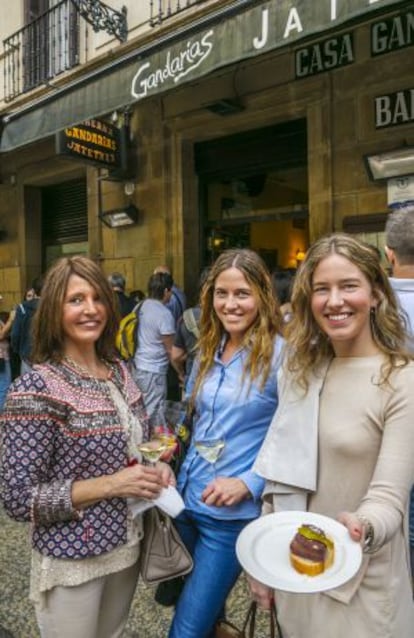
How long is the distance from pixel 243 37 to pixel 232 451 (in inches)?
131

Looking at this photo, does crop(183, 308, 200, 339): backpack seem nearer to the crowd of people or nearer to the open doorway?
the open doorway

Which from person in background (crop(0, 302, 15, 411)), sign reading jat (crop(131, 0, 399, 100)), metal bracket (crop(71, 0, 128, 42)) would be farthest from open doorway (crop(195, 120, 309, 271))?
person in background (crop(0, 302, 15, 411))

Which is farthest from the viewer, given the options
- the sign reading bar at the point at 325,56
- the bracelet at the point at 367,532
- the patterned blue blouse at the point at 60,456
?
the sign reading bar at the point at 325,56

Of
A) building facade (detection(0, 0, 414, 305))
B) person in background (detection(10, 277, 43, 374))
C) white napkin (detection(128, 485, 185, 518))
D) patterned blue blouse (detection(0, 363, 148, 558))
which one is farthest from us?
person in background (detection(10, 277, 43, 374))

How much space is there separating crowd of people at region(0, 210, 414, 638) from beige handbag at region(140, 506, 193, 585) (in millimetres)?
51

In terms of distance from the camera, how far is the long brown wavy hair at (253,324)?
2.11 m

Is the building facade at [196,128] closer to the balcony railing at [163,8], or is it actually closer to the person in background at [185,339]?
the balcony railing at [163,8]

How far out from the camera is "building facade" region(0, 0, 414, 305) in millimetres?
4695

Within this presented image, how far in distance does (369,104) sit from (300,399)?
535cm

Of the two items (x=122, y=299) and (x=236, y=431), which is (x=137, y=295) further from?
(x=236, y=431)

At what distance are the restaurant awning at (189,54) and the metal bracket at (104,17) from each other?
2.74 meters

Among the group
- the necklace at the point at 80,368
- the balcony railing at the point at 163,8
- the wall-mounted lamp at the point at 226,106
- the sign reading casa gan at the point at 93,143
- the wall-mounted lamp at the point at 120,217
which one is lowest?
the necklace at the point at 80,368

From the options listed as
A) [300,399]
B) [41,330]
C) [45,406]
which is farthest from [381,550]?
[41,330]

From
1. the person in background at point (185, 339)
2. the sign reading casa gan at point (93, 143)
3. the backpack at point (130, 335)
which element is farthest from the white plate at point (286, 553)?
the sign reading casa gan at point (93, 143)
